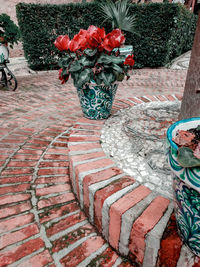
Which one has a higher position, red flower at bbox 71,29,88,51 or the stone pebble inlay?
red flower at bbox 71,29,88,51

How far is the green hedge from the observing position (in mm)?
5391

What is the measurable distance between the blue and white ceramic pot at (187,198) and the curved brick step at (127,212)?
0.24ft

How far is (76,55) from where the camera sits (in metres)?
1.71

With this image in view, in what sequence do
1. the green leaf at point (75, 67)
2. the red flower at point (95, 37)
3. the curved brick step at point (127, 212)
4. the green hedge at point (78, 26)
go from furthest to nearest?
the green hedge at point (78, 26) → the green leaf at point (75, 67) → the red flower at point (95, 37) → the curved brick step at point (127, 212)

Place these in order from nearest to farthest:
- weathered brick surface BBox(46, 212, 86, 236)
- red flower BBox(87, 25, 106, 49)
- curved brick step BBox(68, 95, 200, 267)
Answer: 1. curved brick step BBox(68, 95, 200, 267)
2. weathered brick surface BBox(46, 212, 86, 236)
3. red flower BBox(87, 25, 106, 49)

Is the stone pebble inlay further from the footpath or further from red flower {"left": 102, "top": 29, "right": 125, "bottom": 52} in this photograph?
red flower {"left": 102, "top": 29, "right": 125, "bottom": 52}

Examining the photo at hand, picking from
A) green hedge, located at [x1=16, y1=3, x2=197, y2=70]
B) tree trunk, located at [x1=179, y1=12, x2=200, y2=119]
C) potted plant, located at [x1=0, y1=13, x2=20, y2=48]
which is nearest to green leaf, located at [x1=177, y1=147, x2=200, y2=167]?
tree trunk, located at [x1=179, y1=12, x2=200, y2=119]

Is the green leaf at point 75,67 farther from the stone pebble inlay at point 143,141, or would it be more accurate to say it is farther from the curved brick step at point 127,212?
the curved brick step at point 127,212

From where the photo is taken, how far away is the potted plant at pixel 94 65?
154 centimetres

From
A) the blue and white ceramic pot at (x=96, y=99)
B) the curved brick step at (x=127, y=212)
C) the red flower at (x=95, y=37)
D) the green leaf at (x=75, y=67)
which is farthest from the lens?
the blue and white ceramic pot at (x=96, y=99)

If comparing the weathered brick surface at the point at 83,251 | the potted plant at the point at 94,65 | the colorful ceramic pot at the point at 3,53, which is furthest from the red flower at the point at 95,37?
the colorful ceramic pot at the point at 3,53

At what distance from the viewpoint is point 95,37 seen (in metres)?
1.51

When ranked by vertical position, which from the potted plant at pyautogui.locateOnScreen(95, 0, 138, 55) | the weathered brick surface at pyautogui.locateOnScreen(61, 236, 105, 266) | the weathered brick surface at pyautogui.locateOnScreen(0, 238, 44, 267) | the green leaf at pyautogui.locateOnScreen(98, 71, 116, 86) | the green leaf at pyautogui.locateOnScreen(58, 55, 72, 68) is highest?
the potted plant at pyautogui.locateOnScreen(95, 0, 138, 55)

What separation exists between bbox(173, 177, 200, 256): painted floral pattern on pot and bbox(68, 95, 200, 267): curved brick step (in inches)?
2.5
